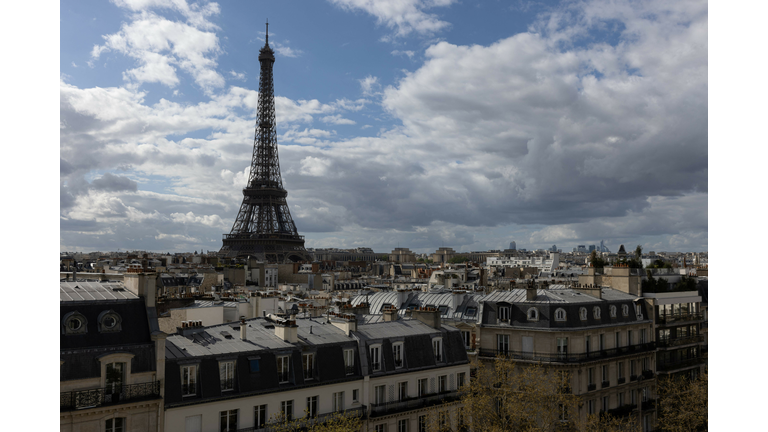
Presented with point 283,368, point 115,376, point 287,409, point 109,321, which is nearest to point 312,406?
point 287,409

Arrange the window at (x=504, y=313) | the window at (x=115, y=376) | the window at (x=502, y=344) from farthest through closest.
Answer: the window at (x=504, y=313) → the window at (x=502, y=344) → the window at (x=115, y=376)

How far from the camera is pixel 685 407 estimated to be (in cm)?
2653

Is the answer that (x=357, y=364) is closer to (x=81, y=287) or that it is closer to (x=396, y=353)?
(x=396, y=353)

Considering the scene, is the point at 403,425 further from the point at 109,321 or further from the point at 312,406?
the point at 109,321

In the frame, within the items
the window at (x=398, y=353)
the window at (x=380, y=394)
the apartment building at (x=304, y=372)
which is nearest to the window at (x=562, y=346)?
the apartment building at (x=304, y=372)

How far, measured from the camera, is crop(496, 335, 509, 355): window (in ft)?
92.1

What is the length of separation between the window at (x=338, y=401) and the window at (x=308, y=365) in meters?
1.06

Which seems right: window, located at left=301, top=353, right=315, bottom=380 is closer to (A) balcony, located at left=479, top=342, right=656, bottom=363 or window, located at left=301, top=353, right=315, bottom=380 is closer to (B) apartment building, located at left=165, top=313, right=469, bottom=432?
(B) apartment building, located at left=165, top=313, right=469, bottom=432

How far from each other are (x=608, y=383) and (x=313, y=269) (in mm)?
68473

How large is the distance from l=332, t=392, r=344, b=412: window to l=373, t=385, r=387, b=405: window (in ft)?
4.34

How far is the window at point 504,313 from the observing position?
93.4 ft

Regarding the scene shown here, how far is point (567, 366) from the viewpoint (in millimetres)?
26484

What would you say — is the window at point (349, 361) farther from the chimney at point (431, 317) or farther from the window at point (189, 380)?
the window at point (189, 380)

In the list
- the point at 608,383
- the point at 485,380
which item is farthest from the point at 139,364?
the point at 608,383
